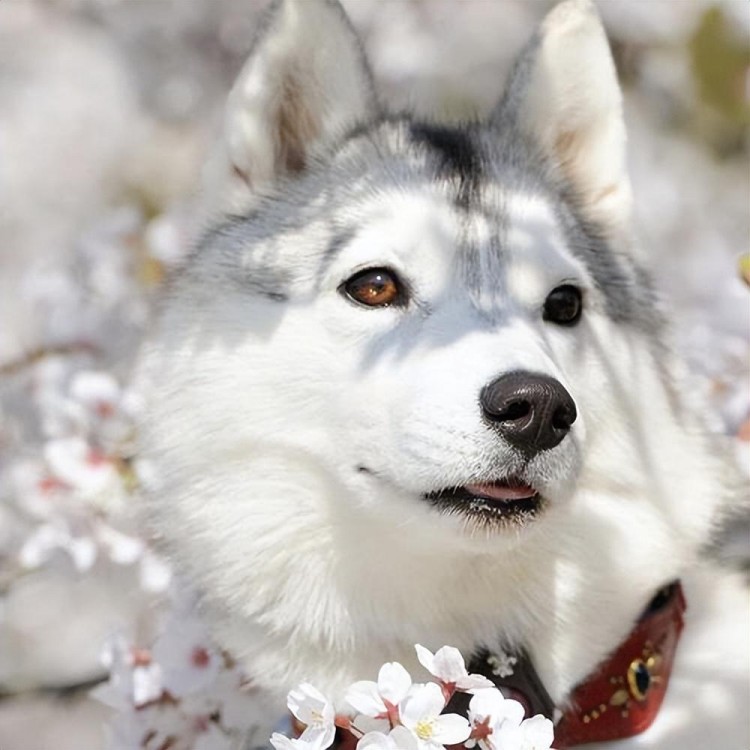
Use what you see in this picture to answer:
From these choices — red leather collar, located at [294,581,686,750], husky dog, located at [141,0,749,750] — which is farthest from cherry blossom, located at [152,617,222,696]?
red leather collar, located at [294,581,686,750]

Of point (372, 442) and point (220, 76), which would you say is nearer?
point (372, 442)

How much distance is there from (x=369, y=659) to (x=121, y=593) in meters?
1.66

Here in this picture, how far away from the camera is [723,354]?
2609mm

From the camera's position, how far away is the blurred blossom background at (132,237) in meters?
2.35

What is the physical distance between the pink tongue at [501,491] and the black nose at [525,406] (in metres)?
0.07

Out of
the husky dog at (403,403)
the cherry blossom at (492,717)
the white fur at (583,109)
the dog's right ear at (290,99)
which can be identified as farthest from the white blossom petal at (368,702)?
the white fur at (583,109)

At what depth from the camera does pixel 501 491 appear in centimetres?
152

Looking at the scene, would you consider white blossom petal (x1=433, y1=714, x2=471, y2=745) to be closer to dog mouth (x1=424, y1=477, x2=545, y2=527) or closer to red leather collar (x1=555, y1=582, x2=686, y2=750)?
dog mouth (x1=424, y1=477, x2=545, y2=527)

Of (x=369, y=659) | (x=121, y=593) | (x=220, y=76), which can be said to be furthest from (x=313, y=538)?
(x=220, y=76)

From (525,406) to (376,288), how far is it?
0.38 metres

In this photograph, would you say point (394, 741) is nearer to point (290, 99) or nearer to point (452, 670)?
point (452, 670)

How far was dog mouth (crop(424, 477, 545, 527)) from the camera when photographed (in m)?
1.51

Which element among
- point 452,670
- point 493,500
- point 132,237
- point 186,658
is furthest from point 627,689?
point 132,237

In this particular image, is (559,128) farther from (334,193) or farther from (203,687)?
(203,687)
